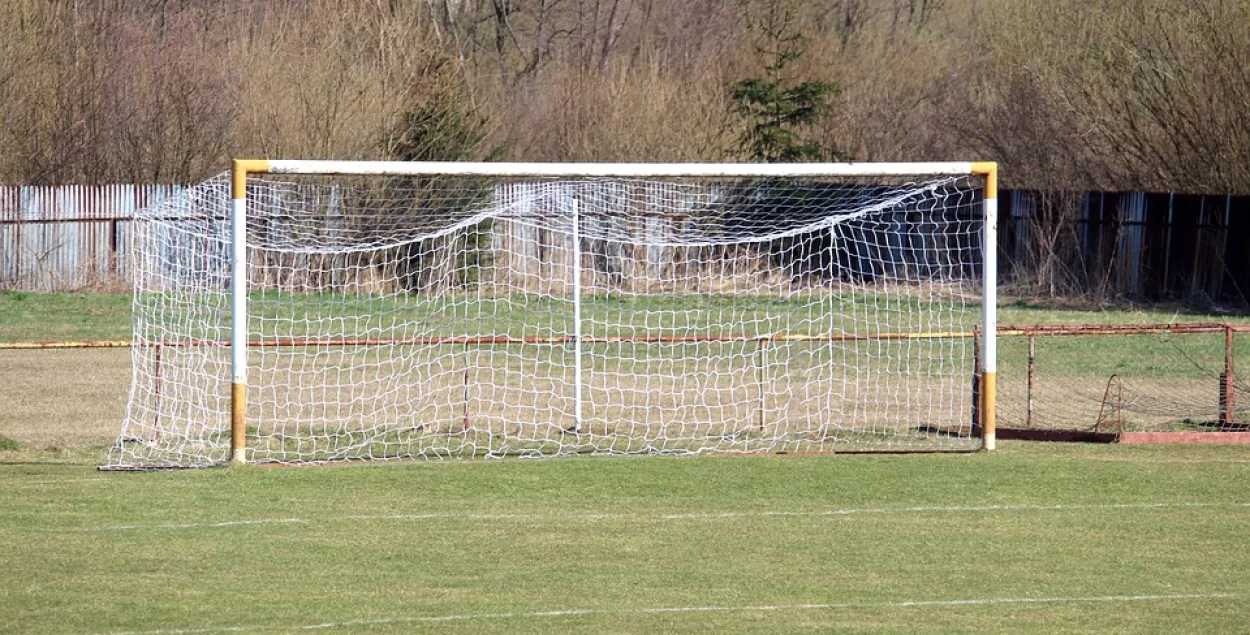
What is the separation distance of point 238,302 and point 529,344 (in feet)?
20.0

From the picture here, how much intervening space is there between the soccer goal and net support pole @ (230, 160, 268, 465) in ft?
0.07

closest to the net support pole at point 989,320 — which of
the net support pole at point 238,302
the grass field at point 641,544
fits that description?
the grass field at point 641,544

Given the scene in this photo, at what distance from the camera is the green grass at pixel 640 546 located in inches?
281

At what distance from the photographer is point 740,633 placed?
6.83 m

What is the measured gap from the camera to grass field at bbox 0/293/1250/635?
7.15 meters

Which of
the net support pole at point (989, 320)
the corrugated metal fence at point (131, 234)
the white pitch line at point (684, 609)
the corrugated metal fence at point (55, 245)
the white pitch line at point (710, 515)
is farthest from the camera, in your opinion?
the corrugated metal fence at point (55, 245)

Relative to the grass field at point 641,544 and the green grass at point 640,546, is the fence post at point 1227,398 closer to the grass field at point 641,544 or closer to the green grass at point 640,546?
the grass field at point 641,544

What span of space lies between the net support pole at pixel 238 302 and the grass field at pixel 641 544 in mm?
391

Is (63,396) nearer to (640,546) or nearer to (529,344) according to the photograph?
(529,344)

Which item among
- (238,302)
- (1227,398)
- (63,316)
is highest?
(238,302)

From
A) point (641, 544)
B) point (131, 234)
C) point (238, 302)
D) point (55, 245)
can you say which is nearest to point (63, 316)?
point (131, 234)

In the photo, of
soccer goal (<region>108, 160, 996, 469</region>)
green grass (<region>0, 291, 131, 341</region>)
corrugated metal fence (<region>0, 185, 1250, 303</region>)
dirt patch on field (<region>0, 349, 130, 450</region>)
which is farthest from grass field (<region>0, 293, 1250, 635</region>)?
corrugated metal fence (<region>0, 185, 1250, 303</region>)

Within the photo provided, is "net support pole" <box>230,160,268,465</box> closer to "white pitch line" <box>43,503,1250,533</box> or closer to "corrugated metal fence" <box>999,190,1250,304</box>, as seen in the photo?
"white pitch line" <box>43,503,1250,533</box>

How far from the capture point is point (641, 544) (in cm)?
881
